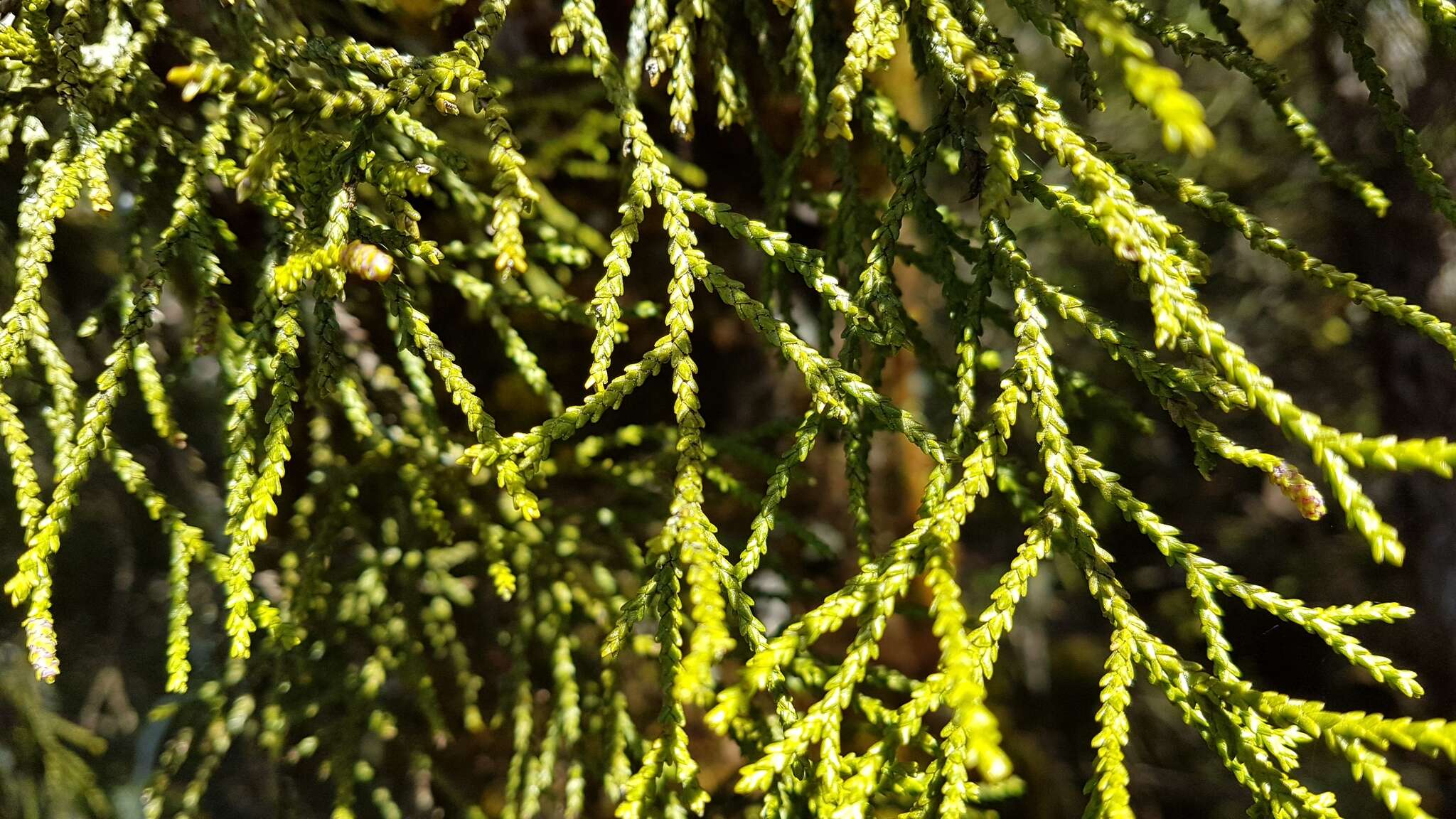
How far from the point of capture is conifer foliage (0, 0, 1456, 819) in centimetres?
100

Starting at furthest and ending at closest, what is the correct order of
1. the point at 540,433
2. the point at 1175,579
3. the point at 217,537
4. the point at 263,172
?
1. the point at 1175,579
2. the point at 217,537
3. the point at 540,433
4. the point at 263,172

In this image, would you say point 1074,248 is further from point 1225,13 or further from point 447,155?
point 447,155

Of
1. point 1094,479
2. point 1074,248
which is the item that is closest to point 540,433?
point 1094,479

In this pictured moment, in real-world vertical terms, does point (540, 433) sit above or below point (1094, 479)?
below

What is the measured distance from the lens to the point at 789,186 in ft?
5.21

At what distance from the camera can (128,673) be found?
3053 mm

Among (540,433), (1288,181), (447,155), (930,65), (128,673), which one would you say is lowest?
(128,673)

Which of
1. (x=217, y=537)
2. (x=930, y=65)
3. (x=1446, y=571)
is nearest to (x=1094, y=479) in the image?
(x=930, y=65)

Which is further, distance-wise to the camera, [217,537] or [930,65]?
[217,537]

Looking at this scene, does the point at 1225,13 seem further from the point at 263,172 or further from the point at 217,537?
the point at 217,537

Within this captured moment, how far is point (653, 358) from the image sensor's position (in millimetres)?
1121

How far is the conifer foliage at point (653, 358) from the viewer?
1.00m

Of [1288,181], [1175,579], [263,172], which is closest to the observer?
[263,172]

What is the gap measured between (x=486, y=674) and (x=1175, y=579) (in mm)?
3864
